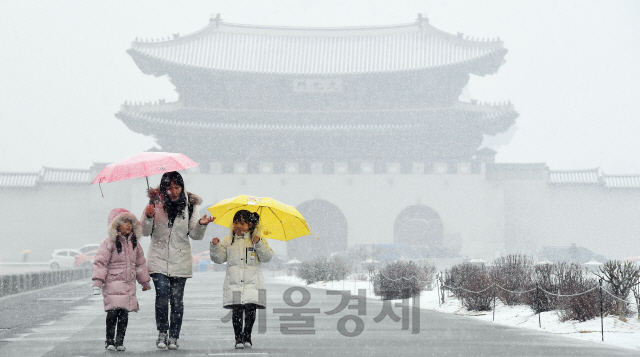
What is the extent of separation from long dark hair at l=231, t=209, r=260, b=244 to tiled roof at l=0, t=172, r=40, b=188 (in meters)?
31.4

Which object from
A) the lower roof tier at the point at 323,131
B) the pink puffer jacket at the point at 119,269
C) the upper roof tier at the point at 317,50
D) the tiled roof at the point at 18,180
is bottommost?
the pink puffer jacket at the point at 119,269

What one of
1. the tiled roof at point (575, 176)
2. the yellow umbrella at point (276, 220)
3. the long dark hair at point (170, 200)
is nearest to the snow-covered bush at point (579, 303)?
the yellow umbrella at point (276, 220)

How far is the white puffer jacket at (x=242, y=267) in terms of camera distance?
6.67 meters

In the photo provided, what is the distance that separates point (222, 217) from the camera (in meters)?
7.26

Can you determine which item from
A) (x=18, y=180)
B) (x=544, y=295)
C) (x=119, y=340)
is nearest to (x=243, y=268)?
(x=119, y=340)

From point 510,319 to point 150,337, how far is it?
5.37 metres

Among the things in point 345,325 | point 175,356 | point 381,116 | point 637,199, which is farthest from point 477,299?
point 637,199

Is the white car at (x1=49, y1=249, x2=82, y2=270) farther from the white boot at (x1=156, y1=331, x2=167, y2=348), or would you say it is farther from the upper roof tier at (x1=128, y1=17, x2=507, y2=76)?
the white boot at (x1=156, y1=331, x2=167, y2=348)

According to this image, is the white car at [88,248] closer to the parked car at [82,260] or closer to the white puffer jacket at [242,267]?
the parked car at [82,260]

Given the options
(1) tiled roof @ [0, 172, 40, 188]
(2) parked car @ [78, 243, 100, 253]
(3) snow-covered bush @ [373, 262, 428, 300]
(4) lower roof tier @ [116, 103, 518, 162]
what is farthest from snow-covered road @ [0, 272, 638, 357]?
(1) tiled roof @ [0, 172, 40, 188]

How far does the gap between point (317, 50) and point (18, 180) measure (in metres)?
16.1

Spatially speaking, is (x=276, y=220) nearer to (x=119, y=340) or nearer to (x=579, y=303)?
(x=119, y=340)

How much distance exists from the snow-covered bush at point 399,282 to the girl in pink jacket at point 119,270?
8.45 m

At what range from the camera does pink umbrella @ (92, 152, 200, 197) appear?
6.76 m
